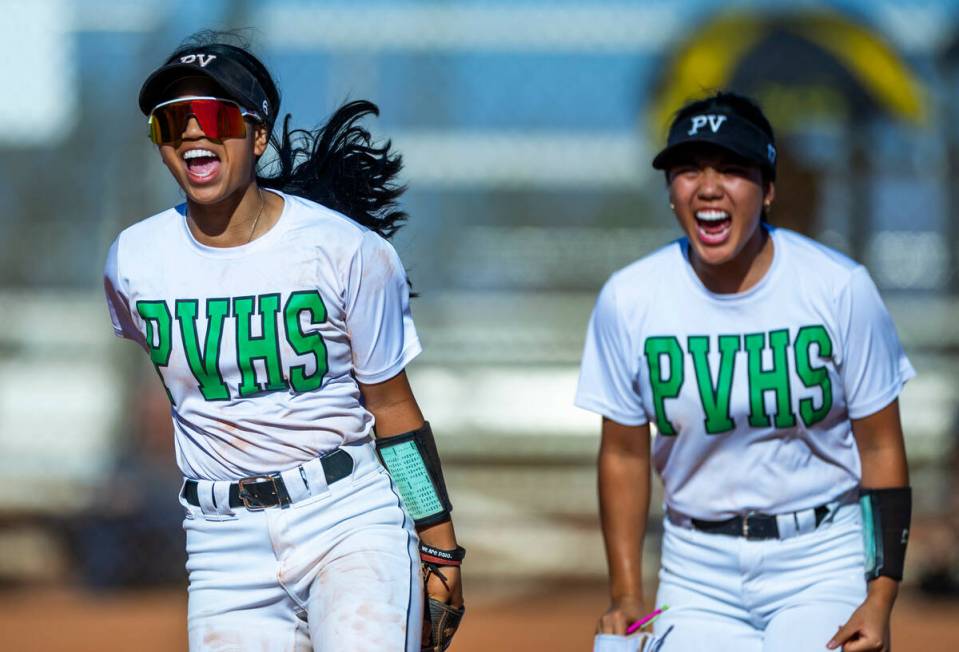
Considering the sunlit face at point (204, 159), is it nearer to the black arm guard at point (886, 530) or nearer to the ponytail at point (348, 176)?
the ponytail at point (348, 176)

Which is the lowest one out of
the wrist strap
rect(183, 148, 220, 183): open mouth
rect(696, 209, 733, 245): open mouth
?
Answer: the wrist strap

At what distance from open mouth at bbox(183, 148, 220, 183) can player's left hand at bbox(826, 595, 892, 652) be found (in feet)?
6.05

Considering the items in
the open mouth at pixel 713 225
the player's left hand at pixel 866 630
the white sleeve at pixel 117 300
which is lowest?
the player's left hand at pixel 866 630

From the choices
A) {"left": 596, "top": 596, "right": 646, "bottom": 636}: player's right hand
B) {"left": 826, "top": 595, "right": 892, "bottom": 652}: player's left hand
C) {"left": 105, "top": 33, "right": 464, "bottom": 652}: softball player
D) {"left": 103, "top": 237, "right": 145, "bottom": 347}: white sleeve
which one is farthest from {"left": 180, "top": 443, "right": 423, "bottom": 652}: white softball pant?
{"left": 826, "top": 595, "right": 892, "bottom": 652}: player's left hand

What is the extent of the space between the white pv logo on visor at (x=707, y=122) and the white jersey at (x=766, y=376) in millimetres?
390

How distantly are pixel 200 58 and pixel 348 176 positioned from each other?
665 millimetres

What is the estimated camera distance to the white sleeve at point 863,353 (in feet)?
11.7

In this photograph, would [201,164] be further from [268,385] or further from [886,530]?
[886,530]

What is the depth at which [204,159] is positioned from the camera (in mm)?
3232

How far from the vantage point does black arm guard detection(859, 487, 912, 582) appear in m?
3.52

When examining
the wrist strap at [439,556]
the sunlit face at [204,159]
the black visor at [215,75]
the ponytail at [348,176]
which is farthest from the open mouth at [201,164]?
the wrist strap at [439,556]

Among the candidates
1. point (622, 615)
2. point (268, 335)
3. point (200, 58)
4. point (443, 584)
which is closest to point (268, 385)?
point (268, 335)

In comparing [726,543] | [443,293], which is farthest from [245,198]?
[443,293]

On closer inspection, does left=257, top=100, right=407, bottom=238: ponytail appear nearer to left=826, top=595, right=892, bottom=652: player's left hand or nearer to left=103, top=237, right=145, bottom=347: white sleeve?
left=103, top=237, right=145, bottom=347: white sleeve
